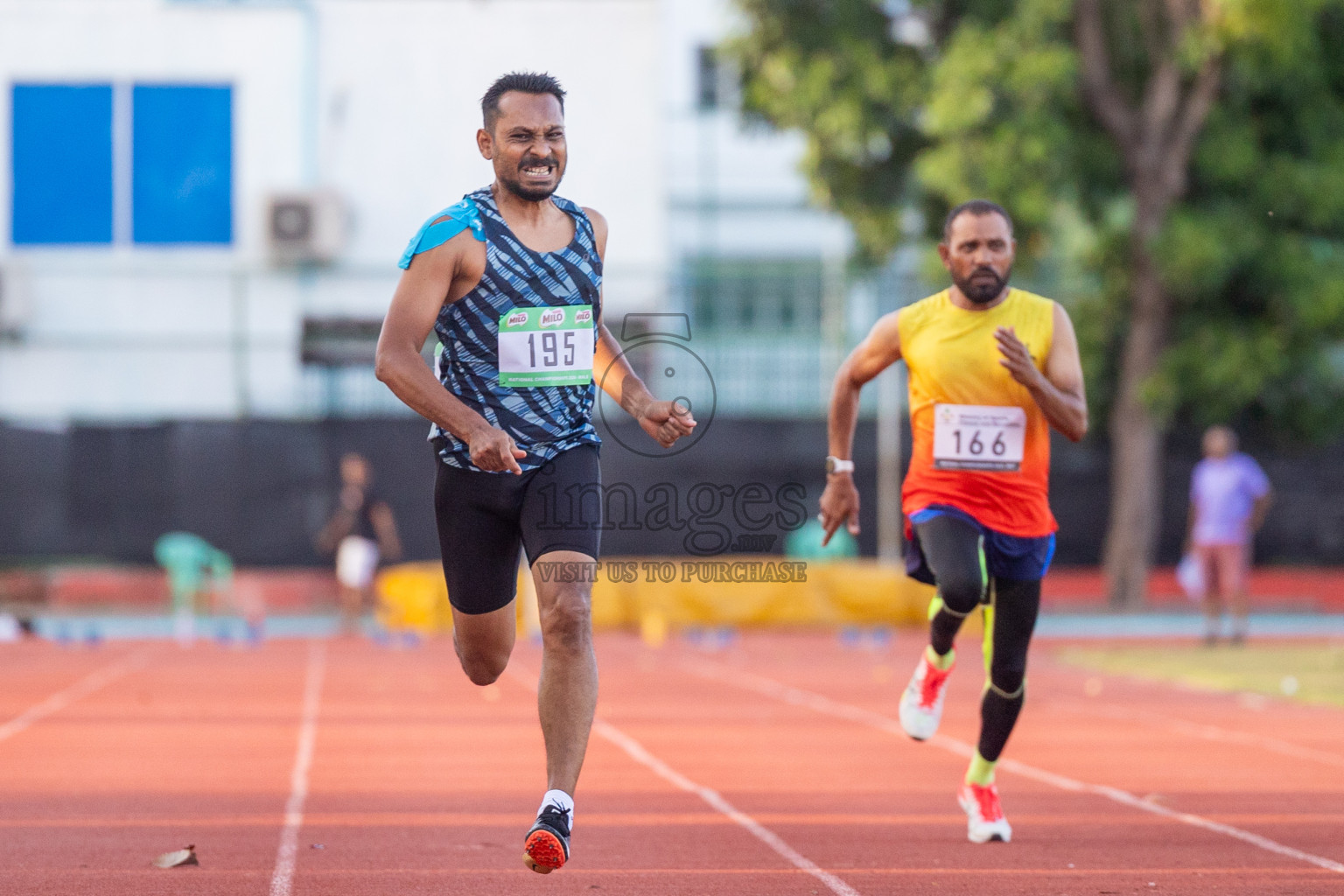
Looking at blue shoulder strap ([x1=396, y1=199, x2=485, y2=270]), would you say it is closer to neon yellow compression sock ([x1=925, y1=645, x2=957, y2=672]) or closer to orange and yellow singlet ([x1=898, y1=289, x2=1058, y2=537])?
orange and yellow singlet ([x1=898, y1=289, x2=1058, y2=537])

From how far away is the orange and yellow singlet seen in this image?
7195 mm

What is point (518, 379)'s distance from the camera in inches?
233

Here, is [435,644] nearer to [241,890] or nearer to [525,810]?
[525,810]

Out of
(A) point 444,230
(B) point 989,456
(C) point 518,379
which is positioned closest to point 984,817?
(B) point 989,456

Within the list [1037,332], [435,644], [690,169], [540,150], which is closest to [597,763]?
[1037,332]

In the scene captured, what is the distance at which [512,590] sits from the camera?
612 cm

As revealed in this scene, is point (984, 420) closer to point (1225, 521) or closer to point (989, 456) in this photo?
point (989, 456)

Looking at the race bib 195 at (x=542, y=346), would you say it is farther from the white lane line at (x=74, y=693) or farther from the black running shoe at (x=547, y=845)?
the white lane line at (x=74, y=693)

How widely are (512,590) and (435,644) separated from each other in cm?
1521

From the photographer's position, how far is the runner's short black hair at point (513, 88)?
5.96m

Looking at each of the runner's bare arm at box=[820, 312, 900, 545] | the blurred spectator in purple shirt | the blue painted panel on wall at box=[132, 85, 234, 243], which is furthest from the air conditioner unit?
the runner's bare arm at box=[820, 312, 900, 545]

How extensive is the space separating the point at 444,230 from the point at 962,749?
5676mm

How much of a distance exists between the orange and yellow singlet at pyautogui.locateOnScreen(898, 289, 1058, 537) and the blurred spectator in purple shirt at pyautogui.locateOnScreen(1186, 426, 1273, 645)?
12050 mm

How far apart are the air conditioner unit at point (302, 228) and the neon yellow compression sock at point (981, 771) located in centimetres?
2542
